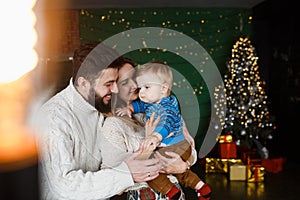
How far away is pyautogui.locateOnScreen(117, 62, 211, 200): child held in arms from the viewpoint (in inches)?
47.0

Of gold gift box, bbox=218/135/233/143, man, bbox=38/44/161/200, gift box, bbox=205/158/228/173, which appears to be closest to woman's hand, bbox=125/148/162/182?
man, bbox=38/44/161/200

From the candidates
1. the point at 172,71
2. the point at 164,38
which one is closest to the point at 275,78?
the point at 164,38

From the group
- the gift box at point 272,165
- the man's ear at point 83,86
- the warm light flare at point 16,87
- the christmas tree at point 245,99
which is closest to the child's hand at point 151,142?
the man's ear at point 83,86

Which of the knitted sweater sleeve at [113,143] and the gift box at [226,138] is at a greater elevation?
the knitted sweater sleeve at [113,143]

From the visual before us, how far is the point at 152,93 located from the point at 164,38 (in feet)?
1.55

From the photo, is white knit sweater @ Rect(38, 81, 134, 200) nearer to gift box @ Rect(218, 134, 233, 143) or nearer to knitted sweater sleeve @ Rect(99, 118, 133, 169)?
knitted sweater sleeve @ Rect(99, 118, 133, 169)

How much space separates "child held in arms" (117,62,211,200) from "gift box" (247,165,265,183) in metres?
1.79

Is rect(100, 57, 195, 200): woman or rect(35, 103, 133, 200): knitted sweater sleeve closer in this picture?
rect(35, 103, 133, 200): knitted sweater sleeve

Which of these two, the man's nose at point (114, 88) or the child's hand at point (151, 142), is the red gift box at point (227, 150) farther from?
the man's nose at point (114, 88)

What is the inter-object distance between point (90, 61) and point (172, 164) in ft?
1.51

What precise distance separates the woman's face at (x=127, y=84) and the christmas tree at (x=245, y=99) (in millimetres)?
2167

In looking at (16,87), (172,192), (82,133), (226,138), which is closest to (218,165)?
(226,138)

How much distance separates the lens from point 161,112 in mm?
1230

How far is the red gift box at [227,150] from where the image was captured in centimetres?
308
